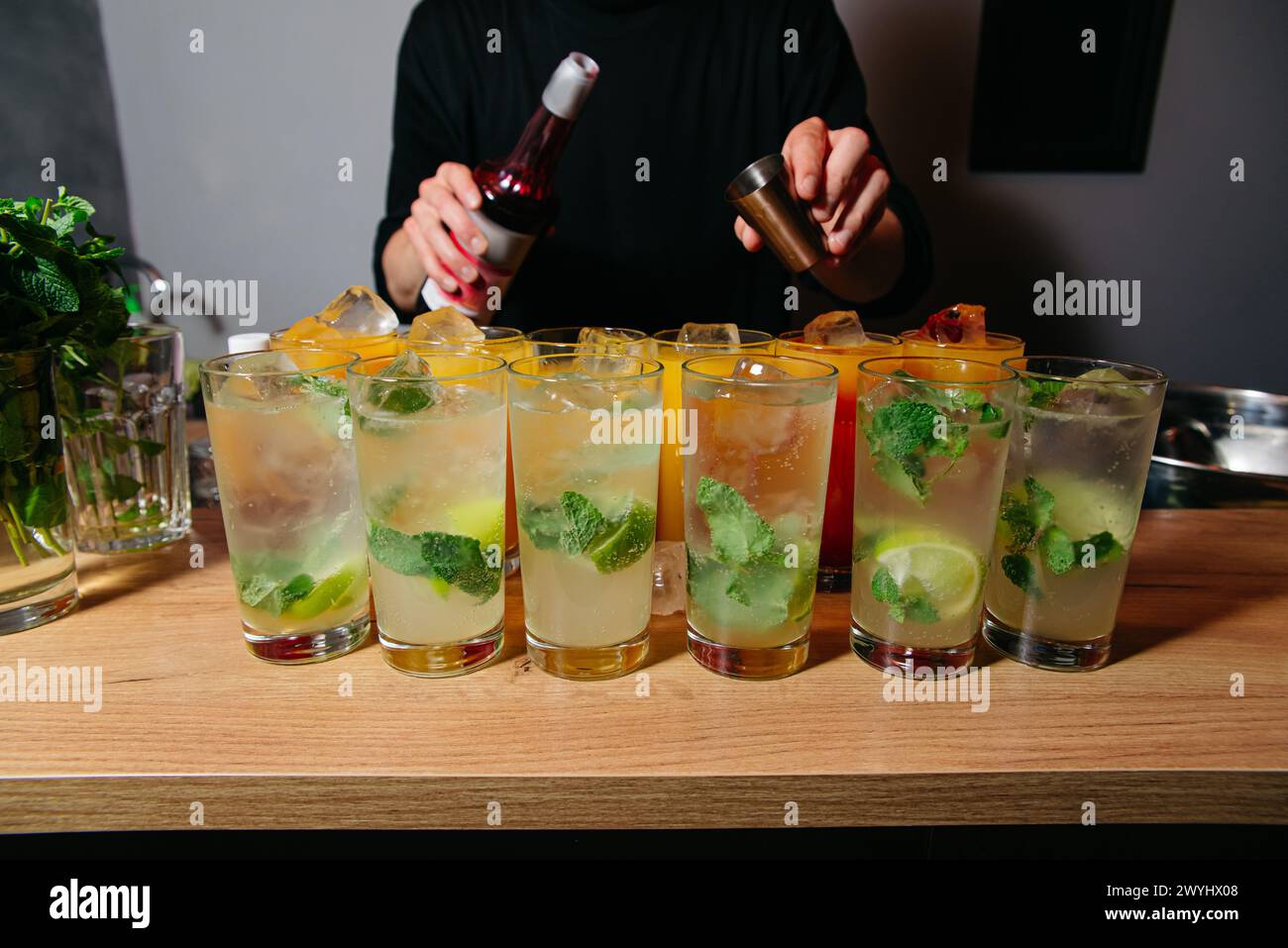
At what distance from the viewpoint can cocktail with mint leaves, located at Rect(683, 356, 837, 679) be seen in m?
0.88

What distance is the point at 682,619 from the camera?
108cm

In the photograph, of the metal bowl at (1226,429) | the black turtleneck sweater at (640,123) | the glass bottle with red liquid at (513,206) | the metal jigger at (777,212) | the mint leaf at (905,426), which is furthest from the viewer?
the black turtleneck sweater at (640,123)

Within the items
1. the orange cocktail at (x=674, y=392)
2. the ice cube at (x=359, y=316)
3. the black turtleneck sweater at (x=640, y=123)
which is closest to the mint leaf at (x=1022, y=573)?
the orange cocktail at (x=674, y=392)

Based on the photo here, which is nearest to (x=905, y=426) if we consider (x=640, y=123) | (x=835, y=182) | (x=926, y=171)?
(x=835, y=182)

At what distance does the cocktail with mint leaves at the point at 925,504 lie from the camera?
874mm

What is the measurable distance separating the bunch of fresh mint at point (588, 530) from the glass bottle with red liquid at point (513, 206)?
571 mm

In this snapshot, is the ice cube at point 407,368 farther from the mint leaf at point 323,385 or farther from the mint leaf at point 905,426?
the mint leaf at point 905,426

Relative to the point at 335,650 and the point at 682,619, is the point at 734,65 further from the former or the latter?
the point at 335,650

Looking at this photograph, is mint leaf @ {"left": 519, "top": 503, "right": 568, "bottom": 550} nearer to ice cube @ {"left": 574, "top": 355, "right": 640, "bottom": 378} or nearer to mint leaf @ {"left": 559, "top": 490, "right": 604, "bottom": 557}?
mint leaf @ {"left": 559, "top": 490, "right": 604, "bottom": 557}

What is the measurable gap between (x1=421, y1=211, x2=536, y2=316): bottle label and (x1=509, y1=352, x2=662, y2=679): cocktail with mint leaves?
48 centimetres

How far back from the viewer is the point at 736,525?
90 cm

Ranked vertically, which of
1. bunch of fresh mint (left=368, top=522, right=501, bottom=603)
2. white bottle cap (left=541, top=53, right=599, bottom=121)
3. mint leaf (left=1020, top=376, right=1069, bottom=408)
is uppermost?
white bottle cap (left=541, top=53, right=599, bottom=121)

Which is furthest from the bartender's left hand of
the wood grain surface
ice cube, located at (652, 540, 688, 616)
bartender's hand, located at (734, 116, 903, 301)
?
the wood grain surface
